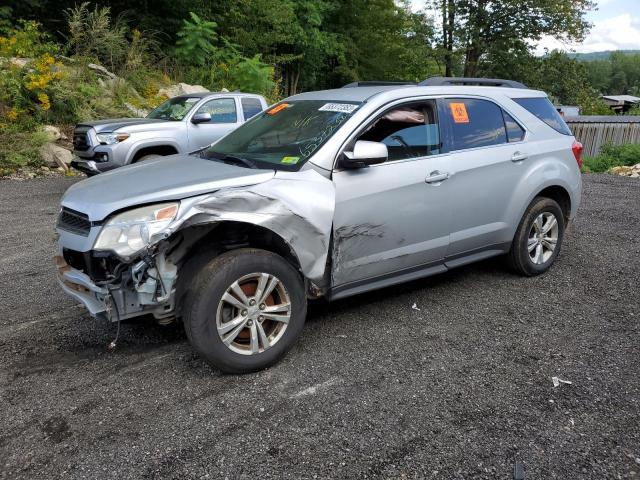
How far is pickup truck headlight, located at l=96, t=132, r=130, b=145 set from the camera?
8.21 m

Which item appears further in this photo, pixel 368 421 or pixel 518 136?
pixel 518 136

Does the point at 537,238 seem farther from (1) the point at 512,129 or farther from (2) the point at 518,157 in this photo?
(1) the point at 512,129

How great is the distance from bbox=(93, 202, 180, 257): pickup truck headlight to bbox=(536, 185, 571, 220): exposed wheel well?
366cm

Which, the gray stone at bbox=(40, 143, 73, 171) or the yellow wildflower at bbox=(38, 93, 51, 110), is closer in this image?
the gray stone at bbox=(40, 143, 73, 171)

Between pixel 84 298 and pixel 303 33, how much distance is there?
25280mm

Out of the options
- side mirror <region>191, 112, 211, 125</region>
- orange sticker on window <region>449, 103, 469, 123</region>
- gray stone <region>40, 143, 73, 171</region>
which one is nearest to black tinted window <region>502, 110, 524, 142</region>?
orange sticker on window <region>449, 103, 469, 123</region>

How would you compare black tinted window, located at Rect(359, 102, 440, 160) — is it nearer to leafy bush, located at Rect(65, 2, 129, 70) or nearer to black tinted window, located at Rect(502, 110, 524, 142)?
black tinted window, located at Rect(502, 110, 524, 142)

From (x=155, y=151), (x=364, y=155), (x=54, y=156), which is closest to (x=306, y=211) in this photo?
(x=364, y=155)

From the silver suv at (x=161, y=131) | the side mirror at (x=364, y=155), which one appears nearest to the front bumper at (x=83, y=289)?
the side mirror at (x=364, y=155)

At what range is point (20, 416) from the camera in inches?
110

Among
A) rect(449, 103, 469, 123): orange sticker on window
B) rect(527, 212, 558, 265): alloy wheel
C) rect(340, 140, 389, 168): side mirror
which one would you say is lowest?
rect(527, 212, 558, 265): alloy wheel

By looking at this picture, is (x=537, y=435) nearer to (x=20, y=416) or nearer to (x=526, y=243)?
(x=526, y=243)

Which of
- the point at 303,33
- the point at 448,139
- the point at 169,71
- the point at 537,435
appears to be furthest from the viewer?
the point at 303,33

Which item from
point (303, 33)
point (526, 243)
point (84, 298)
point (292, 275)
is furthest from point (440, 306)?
point (303, 33)
